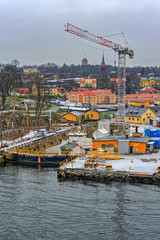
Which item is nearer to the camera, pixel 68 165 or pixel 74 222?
pixel 74 222

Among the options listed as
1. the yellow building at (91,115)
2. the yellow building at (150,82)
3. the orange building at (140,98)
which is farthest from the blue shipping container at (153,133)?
the yellow building at (150,82)

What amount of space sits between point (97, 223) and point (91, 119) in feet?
110

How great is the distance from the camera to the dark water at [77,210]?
16.3m

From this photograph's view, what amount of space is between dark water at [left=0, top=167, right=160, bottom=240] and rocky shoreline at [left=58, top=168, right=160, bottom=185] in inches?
27.3

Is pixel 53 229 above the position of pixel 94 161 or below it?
below

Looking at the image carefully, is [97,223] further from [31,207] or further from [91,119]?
[91,119]

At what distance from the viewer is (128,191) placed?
71.5 ft

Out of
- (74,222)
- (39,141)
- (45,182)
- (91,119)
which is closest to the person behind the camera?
(74,222)

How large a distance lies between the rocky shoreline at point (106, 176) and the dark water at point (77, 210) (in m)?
0.69

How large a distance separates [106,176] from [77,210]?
18.5 feet

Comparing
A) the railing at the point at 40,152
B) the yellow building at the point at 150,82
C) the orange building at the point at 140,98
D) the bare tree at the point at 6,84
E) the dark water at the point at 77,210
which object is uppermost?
the yellow building at the point at 150,82

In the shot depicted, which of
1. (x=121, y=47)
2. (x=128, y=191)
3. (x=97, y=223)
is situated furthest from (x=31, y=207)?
(x=121, y=47)

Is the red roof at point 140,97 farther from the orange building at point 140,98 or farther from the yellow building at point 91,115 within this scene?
the yellow building at point 91,115

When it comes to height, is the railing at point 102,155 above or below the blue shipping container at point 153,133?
below
